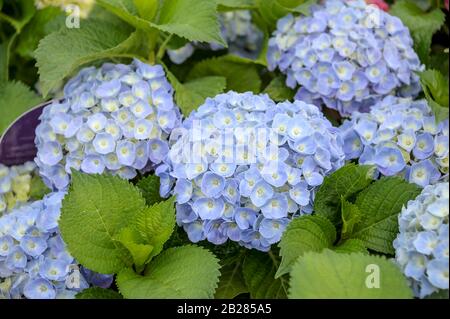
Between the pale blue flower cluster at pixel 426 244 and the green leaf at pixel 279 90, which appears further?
the green leaf at pixel 279 90

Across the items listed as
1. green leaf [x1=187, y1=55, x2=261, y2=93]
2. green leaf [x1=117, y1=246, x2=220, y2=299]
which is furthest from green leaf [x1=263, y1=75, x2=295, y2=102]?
green leaf [x1=117, y1=246, x2=220, y2=299]

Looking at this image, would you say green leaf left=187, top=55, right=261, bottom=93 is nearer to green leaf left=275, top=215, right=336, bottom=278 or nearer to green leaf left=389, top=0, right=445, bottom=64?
green leaf left=389, top=0, right=445, bottom=64

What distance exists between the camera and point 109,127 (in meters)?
1.50

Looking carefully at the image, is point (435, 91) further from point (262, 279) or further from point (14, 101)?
point (14, 101)

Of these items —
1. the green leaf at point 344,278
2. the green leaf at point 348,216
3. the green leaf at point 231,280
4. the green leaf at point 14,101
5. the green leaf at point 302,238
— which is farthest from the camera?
the green leaf at point 14,101

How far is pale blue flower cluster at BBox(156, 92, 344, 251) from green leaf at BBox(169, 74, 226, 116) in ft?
0.63

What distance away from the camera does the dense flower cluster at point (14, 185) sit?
5.20 ft

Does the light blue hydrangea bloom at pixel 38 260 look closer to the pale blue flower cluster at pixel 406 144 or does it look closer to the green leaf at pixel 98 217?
the green leaf at pixel 98 217

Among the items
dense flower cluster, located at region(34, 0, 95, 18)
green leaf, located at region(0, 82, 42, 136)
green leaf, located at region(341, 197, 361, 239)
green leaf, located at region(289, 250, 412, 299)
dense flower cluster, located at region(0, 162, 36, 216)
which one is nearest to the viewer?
green leaf, located at region(289, 250, 412, 299)

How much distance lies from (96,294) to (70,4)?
84 cm

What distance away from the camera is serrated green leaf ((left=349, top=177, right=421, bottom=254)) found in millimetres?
1342

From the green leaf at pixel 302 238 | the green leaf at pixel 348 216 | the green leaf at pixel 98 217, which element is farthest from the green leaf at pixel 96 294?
the green leaf at pixel 348 216

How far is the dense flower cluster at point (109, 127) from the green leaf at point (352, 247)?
43cm

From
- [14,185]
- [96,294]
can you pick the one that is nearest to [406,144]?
[96,294]
